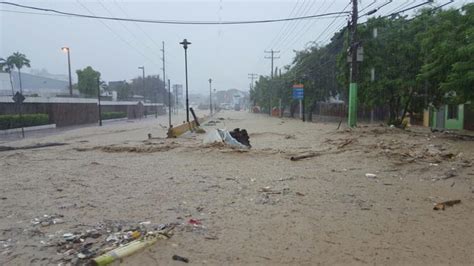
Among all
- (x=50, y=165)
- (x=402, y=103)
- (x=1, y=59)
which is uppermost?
(x=1, y=59)

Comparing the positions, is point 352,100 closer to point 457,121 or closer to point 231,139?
point 457,121

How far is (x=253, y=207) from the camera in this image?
22.7 feet

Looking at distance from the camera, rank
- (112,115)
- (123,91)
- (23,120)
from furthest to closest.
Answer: (123,91) < (112,115) < (23,120)

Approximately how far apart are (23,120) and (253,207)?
3300 centimetres

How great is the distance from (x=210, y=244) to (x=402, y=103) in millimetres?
24062

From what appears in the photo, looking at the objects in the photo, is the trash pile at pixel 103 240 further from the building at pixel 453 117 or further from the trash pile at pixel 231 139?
the building at pixel 453 117

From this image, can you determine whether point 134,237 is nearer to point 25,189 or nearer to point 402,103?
point 25,189

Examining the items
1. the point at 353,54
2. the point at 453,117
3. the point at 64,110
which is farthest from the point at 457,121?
the point at 64,110

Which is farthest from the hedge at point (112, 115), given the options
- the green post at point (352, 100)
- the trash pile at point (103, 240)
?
the trash pile at point (103, 240)

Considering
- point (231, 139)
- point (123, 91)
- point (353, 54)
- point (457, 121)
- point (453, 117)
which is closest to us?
point (231, 139)

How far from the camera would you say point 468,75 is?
560 inches

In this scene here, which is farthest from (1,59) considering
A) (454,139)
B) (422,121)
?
(454,139)

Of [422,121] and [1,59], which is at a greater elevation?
[1,59]

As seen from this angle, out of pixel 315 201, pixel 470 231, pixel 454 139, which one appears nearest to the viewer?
pixel 470 231
